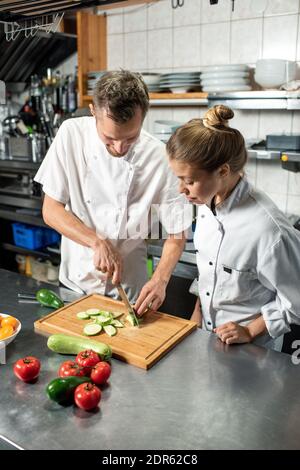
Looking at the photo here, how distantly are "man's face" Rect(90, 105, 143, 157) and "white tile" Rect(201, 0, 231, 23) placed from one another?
173 centimetres

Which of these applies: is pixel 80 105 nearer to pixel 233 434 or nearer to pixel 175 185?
pixel 175 185

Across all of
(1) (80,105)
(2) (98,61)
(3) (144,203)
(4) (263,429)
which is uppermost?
(2) (98,61)

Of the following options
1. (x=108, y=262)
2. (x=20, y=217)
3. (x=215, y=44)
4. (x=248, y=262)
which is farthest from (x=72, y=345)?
(x=20, y=217)

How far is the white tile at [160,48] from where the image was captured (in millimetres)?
3230

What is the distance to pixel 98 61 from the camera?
3.53 m

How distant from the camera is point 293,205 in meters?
2.87

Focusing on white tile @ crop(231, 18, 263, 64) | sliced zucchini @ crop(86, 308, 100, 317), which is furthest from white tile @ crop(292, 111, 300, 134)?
sliced zucchini @ crop(86, 308, 100, 317)

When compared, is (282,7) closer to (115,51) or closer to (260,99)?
(260,99)

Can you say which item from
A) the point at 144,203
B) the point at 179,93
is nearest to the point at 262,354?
the point at 144,203

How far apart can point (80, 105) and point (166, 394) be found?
2794 mm

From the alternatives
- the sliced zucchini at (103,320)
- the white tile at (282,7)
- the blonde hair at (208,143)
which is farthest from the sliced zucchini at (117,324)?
the white tile at (282,7)

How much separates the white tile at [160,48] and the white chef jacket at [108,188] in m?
1.61

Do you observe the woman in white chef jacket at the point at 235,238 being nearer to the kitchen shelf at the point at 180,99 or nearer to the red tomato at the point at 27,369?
the red tomato at the point at 27,369

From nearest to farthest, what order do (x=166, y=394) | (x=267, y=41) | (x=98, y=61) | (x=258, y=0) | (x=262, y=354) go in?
(x=166, y=394), (x=262, y=354), (x=258, y=0), (x=267, y=41), (x=98, y=61)
